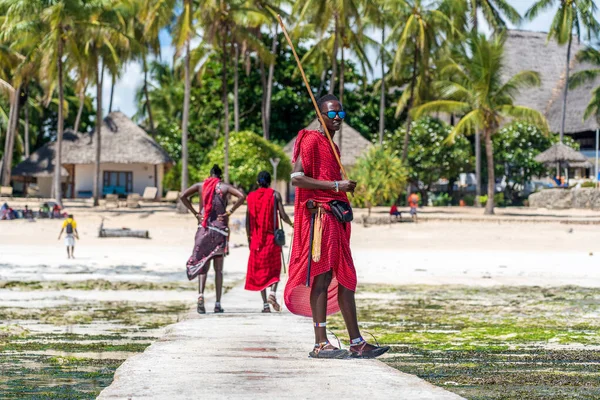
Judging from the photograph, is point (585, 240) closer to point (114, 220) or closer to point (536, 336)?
point (114, 220)

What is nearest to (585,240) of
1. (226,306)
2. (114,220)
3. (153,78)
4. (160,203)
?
(114,220)

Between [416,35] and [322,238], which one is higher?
[416,35]

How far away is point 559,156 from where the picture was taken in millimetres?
47312

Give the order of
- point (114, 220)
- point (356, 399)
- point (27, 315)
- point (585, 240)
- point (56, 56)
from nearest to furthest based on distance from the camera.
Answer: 1. point (356, 399)
2. point (27, 315)
3. point (585, 240)
4. point (114, 220)
5. point (56, 56)

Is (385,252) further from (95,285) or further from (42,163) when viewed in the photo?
(42,163)

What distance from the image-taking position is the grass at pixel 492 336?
19.5ft

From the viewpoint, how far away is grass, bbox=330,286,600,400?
5949 millimetres

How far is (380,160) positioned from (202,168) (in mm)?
11199

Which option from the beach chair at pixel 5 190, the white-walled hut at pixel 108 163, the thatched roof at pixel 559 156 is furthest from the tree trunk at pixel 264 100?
the thatched roof at pixel 559 156

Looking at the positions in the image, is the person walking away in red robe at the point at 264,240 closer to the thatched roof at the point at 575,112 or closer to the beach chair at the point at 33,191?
the beach chair at the point at 33,191

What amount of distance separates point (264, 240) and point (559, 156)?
38.3 m

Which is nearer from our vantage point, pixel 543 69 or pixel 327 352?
pixel 327 352

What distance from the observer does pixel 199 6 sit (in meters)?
40.6

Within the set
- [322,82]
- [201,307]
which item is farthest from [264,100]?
[201,307]
